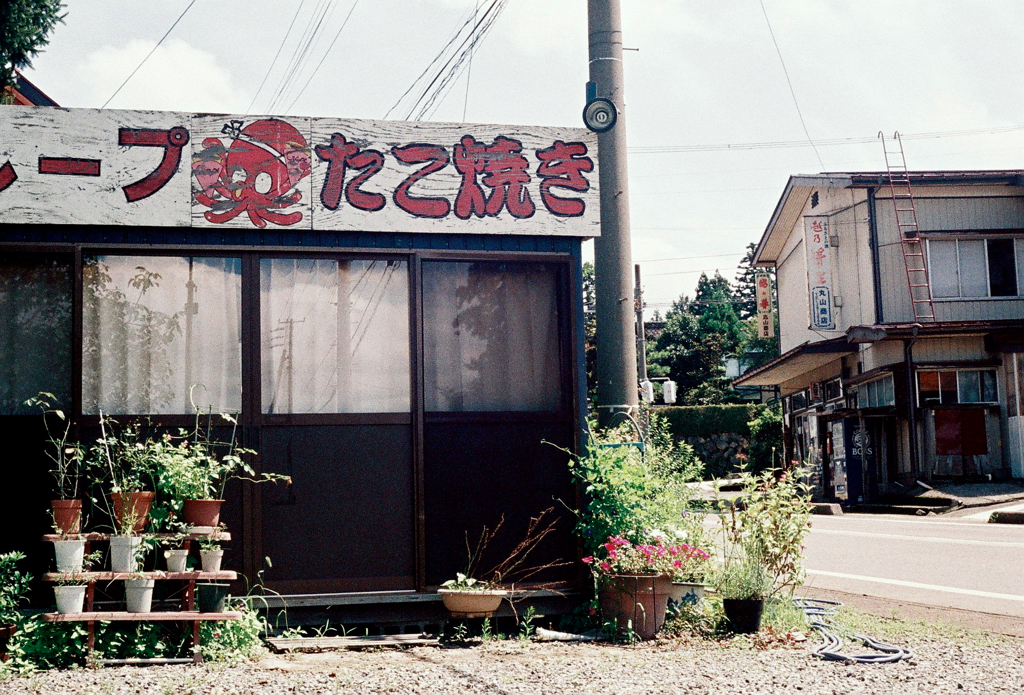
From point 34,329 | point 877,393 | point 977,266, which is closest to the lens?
point 34,329

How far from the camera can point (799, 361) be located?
2891cm

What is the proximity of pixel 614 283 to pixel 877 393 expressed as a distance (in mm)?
19920

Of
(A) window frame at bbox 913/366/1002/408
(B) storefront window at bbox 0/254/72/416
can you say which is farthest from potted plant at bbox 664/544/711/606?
(A) window frame at bbox 913/366/1002/408

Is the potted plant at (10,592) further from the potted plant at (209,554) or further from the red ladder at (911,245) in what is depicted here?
the red ladder at (911,245)

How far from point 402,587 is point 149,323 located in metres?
2.72

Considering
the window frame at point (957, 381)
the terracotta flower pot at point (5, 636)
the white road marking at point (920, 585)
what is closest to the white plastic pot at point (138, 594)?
the terracotta flower pot at point (5, 636)

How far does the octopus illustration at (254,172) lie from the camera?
766cm

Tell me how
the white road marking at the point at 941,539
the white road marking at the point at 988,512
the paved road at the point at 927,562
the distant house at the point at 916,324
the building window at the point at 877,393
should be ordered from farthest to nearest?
the building window at the point at 877,393 → the distant house at the point at 916,324 → the white road marking at the point at 988,512 → the white road marking at the point at 941,539 → the paved road at the point at 927,562

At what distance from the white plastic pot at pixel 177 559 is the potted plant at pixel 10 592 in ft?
3.24

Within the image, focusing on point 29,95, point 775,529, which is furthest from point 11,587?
point 29,95

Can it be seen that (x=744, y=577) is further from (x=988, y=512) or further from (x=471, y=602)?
(x=988, y=512)

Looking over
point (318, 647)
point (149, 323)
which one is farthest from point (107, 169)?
point (318, 647)

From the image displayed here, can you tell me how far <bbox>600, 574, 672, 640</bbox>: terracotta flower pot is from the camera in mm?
7266

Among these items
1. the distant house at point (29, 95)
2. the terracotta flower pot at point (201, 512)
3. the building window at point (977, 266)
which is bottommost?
the terracotta flower pot at point (201, 512)
